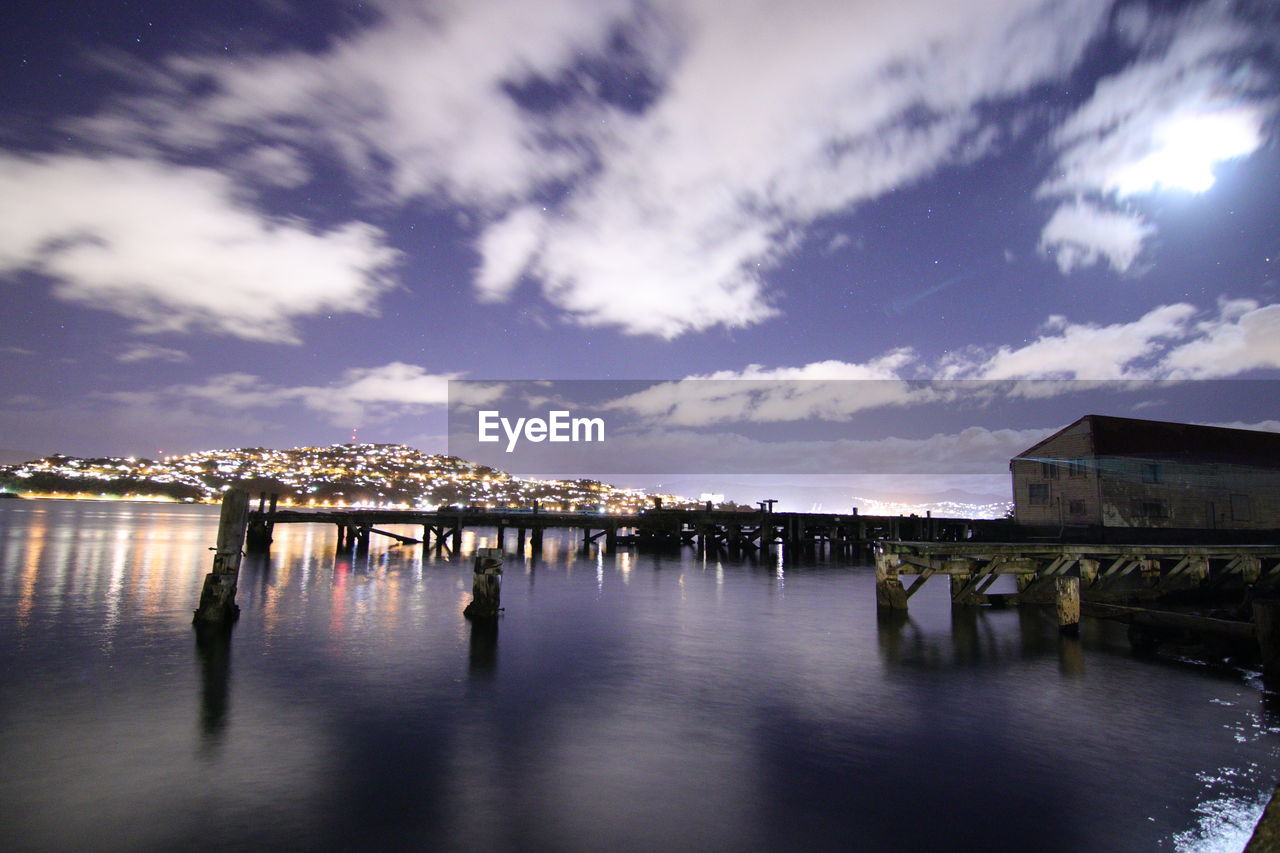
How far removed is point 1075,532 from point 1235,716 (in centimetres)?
3581

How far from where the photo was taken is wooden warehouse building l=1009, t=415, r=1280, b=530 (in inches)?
1720

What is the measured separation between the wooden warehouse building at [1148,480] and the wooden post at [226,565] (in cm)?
4681

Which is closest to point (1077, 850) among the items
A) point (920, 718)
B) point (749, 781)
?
point (749, 781)

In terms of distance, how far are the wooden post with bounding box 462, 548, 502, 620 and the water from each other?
2.46 ft

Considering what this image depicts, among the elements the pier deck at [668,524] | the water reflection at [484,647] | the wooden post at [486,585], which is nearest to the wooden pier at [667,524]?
the pier deck at [668,524]

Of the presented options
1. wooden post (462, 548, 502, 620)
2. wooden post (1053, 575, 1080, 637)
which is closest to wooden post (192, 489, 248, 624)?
wooden post (462, 548, 502, 620)

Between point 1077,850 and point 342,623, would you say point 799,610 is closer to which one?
point 342,623

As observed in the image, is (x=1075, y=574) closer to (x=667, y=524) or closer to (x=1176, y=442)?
(x=1176, y=442)

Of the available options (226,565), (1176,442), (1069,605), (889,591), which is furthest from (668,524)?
(226,565)

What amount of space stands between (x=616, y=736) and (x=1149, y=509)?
152 feet

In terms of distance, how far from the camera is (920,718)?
12.1 metres

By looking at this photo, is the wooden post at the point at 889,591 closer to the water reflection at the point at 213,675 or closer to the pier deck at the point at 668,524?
the water reflection at the point at 213,675

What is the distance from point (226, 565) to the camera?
776 inches

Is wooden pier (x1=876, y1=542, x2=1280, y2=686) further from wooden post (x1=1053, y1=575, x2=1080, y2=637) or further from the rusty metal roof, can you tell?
the rusty metal roof
